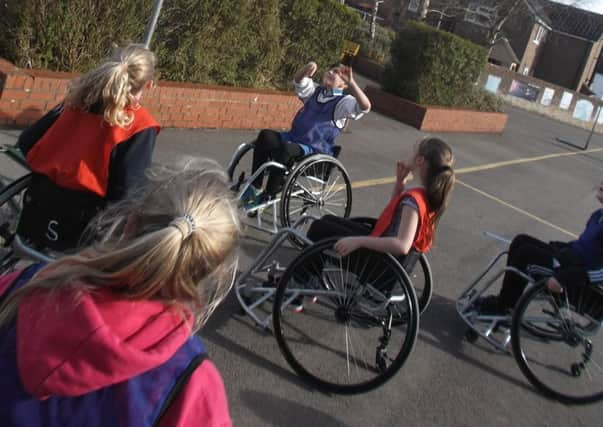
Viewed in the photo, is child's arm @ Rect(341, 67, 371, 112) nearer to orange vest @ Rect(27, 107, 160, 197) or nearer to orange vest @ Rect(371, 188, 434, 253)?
orange vest @ Rect(371, 188, 434, 253)

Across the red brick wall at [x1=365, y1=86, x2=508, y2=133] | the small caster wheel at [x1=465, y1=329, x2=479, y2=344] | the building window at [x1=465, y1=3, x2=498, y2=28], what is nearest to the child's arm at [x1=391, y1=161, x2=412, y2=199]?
the small caster wheel at [x1=465, y1=329, x2=479, y2=344]

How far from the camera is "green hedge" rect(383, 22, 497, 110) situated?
45.7ft

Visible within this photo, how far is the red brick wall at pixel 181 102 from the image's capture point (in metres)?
5.61

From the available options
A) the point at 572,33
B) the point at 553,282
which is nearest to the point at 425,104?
the point at 553,282

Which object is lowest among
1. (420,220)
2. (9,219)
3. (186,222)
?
(9,219)

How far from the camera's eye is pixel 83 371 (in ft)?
3.96

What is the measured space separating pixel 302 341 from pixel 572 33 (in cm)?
5795

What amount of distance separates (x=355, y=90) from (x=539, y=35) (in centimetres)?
5267

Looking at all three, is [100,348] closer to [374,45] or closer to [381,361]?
[381,361]

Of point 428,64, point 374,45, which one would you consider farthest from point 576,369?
point 374,45

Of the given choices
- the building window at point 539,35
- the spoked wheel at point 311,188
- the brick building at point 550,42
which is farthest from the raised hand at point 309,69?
the building window at point 539,35

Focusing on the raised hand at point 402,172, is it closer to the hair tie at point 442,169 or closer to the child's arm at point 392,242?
the hair tie at point 442,169

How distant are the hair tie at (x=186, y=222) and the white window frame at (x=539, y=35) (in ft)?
182

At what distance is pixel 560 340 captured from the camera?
13.9 ft
